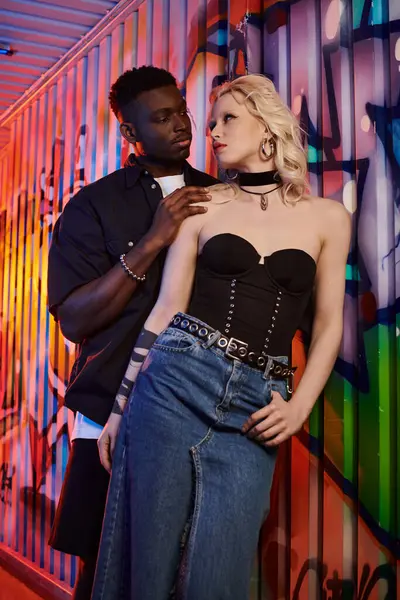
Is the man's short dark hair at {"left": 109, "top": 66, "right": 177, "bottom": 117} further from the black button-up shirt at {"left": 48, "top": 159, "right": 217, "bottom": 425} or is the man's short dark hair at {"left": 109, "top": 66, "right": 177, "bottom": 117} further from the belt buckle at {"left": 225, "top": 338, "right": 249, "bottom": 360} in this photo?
the belt buckle at {"left": 225, "top": 338, "right": 249, "bottom": 360}

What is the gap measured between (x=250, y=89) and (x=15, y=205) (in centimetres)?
356

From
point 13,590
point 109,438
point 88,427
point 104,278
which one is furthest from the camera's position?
Answer: point 13,590

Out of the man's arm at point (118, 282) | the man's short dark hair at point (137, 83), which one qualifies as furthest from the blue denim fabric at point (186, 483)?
the man's short dark hair at point (137, 83)

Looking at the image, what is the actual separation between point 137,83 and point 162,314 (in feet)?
3.33

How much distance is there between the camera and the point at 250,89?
81.3 inches

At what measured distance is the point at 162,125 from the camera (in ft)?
8.11

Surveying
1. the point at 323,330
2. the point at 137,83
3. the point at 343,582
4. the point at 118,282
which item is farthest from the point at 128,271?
the point at 343,582

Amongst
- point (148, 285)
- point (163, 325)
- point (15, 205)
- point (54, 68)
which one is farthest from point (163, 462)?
point (15, 205)

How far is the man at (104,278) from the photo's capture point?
230 cm

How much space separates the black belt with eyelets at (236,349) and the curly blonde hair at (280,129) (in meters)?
0.45

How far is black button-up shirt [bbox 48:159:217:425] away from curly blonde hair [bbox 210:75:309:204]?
504 millimetres

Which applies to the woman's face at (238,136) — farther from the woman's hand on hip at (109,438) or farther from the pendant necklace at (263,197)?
the woman's hand on hip at (109,438)

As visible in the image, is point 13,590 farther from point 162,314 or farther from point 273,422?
point 273,422

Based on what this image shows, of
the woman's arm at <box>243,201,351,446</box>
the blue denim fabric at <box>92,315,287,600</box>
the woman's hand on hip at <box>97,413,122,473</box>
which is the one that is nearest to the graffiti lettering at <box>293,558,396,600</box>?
the blue denim fabric at <box>92,315,287,600</box>
